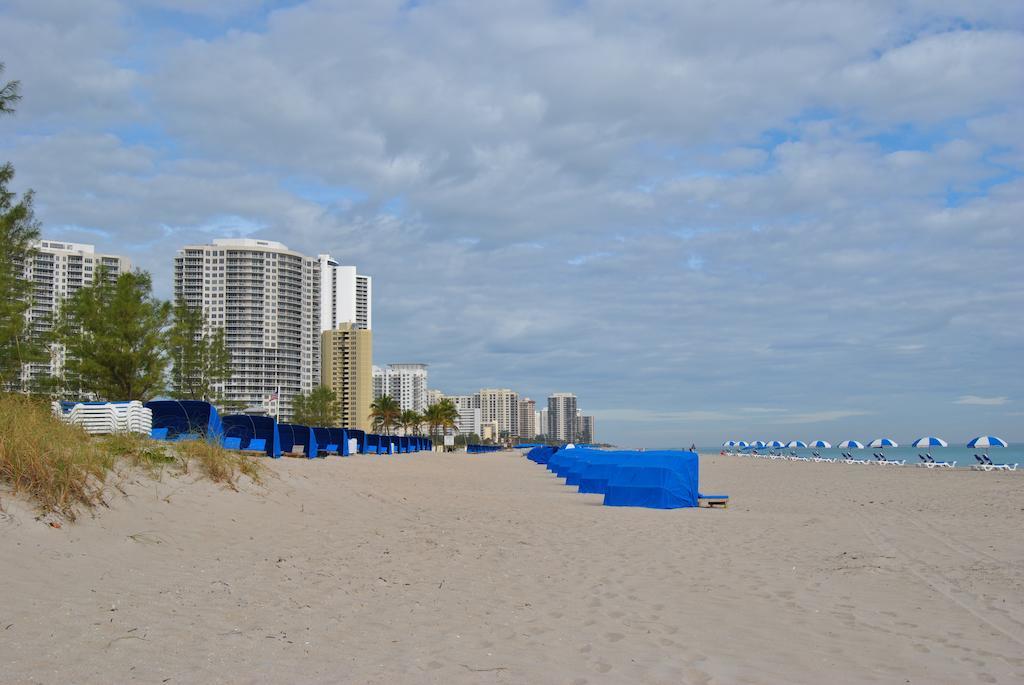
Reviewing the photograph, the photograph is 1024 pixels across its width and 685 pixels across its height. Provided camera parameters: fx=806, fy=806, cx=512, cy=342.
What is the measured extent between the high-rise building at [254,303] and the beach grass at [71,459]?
120m

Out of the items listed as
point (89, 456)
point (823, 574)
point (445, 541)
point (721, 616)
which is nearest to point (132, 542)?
point (89, 456)

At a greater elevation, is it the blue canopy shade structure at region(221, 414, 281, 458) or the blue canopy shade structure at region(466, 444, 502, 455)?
the blue canopy shade structure at region(221, 414, 281, 458)

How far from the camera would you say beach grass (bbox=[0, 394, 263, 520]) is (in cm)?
736

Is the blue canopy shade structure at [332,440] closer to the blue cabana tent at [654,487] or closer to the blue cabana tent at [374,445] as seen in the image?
the blue cabana tent at [374,445]

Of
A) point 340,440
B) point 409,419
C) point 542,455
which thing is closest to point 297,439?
point 340,440

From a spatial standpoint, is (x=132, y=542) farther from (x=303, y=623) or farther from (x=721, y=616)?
(x=721, y=616)

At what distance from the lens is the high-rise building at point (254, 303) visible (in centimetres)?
12862

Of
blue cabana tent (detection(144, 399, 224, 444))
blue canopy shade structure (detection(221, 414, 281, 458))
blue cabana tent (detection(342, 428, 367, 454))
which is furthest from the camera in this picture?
blue cabana tent (detection(342, 428, 367, 454))

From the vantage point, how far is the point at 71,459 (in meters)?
8.10

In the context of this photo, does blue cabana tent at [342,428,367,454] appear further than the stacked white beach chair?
Yes

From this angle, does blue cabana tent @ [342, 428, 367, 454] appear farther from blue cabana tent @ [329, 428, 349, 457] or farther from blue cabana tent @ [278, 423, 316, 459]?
blue cabana tent @ [278, 423, 316, 459]

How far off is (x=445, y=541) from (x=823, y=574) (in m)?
4.66

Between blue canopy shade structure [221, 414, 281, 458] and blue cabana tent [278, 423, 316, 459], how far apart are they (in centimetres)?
543

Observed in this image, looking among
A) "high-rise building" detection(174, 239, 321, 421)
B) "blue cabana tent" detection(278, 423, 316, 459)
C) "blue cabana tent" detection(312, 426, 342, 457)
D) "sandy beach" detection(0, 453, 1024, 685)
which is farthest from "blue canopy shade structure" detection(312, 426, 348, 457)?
"high-rise building" detection(174, 239, 321, 421)
